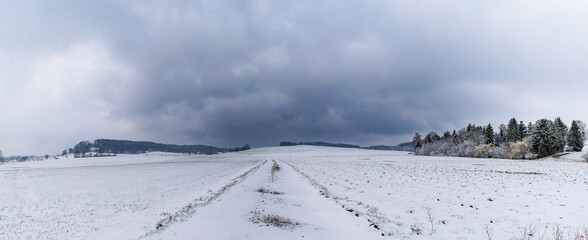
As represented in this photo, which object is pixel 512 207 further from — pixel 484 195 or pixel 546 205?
pixel 484 195

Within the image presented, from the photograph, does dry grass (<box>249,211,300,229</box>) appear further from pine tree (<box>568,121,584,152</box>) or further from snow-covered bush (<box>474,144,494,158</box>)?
pine tree (<box>568,121,584,152</box>)

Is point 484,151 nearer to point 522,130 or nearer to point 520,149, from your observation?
point 520,149

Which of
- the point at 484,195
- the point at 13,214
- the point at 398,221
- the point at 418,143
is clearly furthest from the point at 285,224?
the point at 418,143

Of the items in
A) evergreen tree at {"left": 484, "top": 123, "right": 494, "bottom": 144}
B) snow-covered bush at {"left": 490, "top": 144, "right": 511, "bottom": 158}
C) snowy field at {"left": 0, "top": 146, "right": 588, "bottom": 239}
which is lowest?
snow-covered bush at {"left": 490, "top": 144, "right": 511, "bottom": 158}

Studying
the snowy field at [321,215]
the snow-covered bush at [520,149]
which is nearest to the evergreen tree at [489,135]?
the snow-covered bush at [520,149]

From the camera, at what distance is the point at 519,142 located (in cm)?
7725

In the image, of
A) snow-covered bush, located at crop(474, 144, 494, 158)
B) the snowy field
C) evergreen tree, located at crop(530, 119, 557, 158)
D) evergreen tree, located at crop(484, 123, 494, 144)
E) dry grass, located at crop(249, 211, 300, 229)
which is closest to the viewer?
the snowy field

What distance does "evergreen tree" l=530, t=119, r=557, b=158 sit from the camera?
74062mm

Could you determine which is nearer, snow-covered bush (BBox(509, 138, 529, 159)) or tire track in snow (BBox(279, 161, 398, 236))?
tire track in snow (BBox(279, 161, 398, 236))

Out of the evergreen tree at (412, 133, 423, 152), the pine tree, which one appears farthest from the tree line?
the evergreen tree at (412, 133, 423, 152)

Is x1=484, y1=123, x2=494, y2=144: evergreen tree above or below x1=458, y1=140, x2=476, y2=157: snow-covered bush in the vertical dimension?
above

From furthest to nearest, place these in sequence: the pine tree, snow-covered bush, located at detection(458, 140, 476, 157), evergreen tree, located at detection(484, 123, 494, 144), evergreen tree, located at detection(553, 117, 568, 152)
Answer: evergreen tree, located at detection(484, 123, 494, 144)
snow-covered bush, located at detection(458, 140, 476, 157)
the pine tree
evergreen tree, located at detection(553, 117, 568, 152)

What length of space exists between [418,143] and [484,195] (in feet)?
458

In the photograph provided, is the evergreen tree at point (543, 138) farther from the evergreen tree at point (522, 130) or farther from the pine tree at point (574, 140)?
the evergreen tree at point (522, 130)
